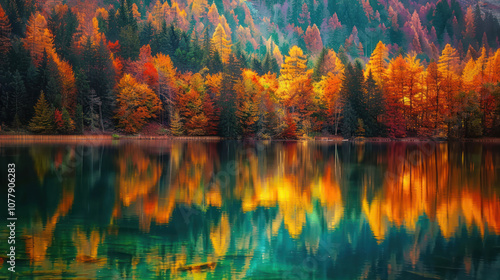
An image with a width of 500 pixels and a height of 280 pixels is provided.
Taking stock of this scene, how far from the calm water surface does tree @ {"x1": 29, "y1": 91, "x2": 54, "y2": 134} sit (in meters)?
45.6

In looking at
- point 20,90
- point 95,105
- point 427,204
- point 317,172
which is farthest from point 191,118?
point 427,204

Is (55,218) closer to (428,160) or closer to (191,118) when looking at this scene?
(428,160)

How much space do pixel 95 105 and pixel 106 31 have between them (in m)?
40.1

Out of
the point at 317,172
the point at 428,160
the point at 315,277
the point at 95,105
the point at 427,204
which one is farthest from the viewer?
the point at 95,105

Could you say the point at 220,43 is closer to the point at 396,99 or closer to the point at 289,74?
the point at 289,74

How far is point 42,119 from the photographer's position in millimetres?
71562

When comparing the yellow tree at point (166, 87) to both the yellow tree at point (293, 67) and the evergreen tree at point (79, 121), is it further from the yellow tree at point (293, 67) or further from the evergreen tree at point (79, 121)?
the yellow tree at point (293, 67)

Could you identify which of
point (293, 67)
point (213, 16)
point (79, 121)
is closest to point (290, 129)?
point (293, 67)

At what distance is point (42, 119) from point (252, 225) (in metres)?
64.3

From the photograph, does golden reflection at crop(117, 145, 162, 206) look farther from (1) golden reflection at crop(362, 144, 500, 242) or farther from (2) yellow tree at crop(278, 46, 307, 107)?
(2) yellow tree at crop(278, 46, 307, 107)

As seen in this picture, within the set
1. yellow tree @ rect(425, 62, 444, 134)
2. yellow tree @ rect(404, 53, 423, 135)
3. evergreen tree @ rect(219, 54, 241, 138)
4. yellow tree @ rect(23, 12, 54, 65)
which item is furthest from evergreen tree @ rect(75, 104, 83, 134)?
yellow tree @ rect(425, 62, 444, 134)

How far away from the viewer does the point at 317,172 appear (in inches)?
1238

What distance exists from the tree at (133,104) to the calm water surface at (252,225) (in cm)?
4976

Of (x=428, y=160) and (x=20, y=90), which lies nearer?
(x=428, y=160)
